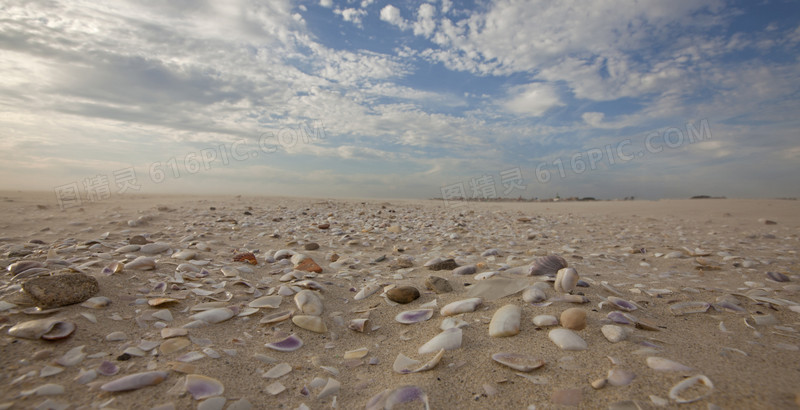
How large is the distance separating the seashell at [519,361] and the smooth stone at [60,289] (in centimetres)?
224

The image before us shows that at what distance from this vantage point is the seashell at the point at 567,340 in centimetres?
160

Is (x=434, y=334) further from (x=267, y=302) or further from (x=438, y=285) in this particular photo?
(x=267, y=302)

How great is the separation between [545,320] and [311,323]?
4.25 feet

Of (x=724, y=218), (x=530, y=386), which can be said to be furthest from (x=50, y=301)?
(x=724, y=218)

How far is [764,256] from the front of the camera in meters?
4.13

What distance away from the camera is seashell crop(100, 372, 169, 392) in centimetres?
131

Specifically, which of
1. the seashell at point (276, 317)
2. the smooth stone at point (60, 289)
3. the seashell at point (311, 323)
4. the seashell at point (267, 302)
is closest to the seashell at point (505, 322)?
the seashell at point (311, 323)

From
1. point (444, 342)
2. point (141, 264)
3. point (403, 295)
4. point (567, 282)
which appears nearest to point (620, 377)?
point (444, 342)

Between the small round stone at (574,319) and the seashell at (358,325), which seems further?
the seashell at (358,325)

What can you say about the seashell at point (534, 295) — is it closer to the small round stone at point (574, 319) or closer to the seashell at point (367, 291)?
the small round stone at point (574, 319)

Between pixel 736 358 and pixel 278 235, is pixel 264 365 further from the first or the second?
pixel 278 235

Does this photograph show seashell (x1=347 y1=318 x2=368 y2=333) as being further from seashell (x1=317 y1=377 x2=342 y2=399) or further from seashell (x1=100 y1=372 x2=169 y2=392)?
seashell (x1=100 y1=372 x2=169 y2=392)

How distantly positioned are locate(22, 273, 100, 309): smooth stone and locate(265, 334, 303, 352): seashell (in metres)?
1.12

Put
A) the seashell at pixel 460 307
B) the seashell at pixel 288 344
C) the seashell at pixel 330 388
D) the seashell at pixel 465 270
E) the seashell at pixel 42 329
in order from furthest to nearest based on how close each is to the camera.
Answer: the seashell at pixel 465 270 → the seashell at pixel 460 307 → the seashell at pixel 288 344 → the seashell at pixel 42 329 → the seashell at pixel 330 388
